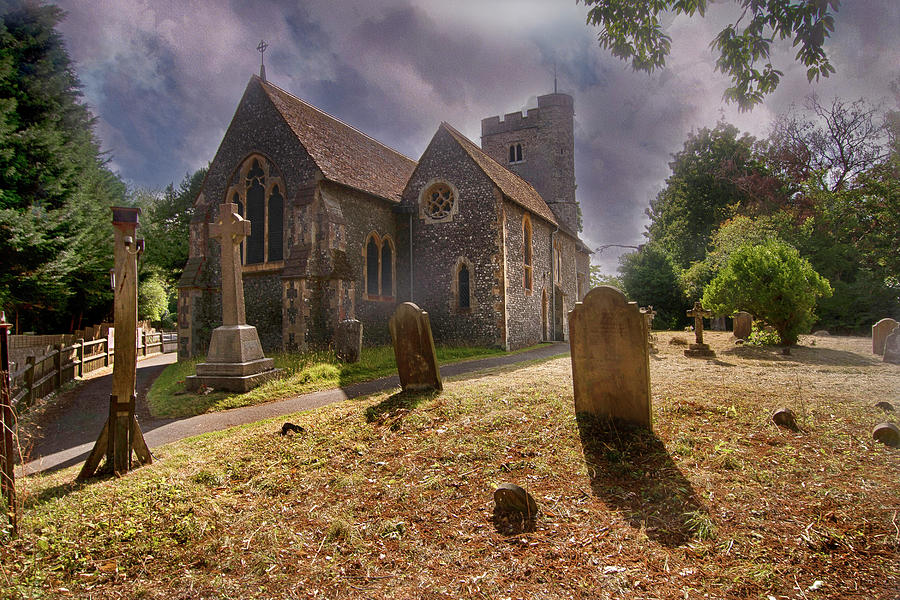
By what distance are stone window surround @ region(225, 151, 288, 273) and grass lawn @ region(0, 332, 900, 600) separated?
1055 centimetres

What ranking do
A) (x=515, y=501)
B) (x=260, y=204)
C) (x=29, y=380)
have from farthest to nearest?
(x=260, y=204), (x=29, y=380), (x=515, y=501)

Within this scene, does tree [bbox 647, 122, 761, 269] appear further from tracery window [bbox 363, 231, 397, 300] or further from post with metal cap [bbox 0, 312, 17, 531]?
post with metal cap [bbox 0, 312, 17, 531]

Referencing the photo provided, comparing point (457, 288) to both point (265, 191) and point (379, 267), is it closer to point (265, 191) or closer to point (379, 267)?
point (379, 267)

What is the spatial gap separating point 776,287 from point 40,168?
23.4m

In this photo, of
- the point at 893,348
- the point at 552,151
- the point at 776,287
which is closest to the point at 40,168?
the point at 776,287

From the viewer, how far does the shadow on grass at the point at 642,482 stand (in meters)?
2.99

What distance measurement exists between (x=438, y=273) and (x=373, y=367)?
6.99 meters

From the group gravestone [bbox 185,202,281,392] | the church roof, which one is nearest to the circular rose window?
the church roof

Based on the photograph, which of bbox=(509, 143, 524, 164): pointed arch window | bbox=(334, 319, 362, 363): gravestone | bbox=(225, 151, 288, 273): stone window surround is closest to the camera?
bbox=(334, 319, 362, 363): gravestone

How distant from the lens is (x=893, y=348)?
10484 mm

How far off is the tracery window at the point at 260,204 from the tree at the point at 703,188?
2875cm

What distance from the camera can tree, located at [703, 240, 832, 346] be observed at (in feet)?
43.1

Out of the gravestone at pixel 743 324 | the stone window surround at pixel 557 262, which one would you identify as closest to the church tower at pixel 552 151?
the stone window surround at pixel 557 262

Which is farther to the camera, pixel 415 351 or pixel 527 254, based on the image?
pixel 527 254
